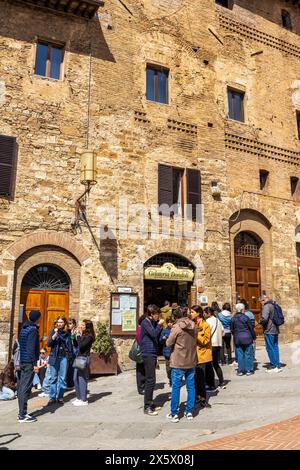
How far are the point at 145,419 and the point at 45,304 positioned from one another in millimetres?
5540

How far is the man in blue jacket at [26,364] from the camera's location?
24.3 feet

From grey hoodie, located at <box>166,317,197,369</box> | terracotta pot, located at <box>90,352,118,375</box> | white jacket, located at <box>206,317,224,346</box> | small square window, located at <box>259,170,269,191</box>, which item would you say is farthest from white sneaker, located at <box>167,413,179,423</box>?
small square window, located at <box>259,170,269,191</box>

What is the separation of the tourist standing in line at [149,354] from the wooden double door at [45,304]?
4816mm

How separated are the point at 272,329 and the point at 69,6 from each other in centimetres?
1125

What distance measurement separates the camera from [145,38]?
14852mm

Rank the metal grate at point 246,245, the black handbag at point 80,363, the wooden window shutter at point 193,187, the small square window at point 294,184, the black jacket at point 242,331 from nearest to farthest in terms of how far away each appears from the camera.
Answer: the black handbag at point 80,363, the black jacket at point 242,331, the wooden window shutter at point 193,187, the metal grate at point 246,245, the small square window at point 294,184

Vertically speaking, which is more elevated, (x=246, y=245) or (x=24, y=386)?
(x=246, y=245)

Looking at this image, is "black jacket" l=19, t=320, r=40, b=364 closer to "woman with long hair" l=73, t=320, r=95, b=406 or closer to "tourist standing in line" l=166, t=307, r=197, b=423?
"woman with long hair" l=73, t=320, r=95, b=406

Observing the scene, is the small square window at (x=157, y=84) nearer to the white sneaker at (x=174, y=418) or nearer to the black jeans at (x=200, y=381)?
the black jeans at (x=200, y=381)

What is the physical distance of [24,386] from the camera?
24.3 ft

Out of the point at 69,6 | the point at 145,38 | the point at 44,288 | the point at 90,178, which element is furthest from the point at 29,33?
the point at 44,288

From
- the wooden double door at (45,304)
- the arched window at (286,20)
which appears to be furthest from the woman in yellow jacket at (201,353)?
the arched window at (286,20)

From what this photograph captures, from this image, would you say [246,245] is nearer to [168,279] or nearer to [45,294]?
[168,279]

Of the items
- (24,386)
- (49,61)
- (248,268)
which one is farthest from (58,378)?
(49,61)
